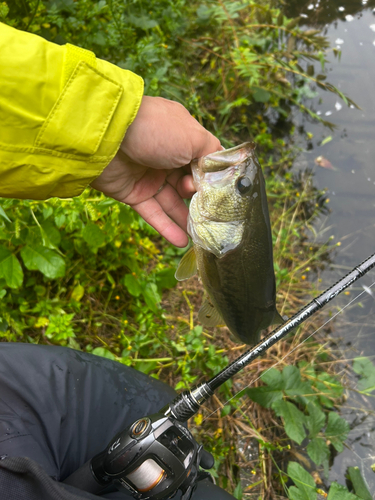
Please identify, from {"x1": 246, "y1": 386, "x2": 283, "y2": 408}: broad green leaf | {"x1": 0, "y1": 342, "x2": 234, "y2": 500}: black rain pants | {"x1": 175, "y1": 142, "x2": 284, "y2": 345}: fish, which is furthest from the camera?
{"x1": 246, "y1": 386, "x2": 283, "y2": 408}: broad green leaf

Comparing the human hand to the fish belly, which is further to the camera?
the fish belly

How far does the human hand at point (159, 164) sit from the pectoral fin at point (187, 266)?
182 mm

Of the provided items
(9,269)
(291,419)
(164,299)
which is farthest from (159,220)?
(291,419)

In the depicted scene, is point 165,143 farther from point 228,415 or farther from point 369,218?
point 369,218

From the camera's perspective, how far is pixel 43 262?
2.19 meters

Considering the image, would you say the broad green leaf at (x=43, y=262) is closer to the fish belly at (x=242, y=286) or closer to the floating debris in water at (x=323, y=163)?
the fish belly at (x=242, y=286)

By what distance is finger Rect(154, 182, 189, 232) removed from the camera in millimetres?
2084

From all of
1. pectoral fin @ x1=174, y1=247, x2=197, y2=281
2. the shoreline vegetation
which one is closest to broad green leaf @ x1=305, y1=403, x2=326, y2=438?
the shoreline vegetation

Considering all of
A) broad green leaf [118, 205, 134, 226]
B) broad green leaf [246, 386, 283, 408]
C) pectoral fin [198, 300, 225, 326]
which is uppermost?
broad green leaf [118, 205, 134, 226]

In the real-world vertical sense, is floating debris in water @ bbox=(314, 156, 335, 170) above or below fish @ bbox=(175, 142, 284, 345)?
below

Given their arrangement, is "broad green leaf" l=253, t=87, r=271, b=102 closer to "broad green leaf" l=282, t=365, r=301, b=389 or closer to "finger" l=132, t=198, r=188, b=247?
"finger" l=132, t=198, r=188, b=247

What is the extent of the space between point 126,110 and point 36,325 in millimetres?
1517

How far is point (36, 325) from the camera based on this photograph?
94.0 inches

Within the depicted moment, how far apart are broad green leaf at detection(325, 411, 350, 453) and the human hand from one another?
158cm
